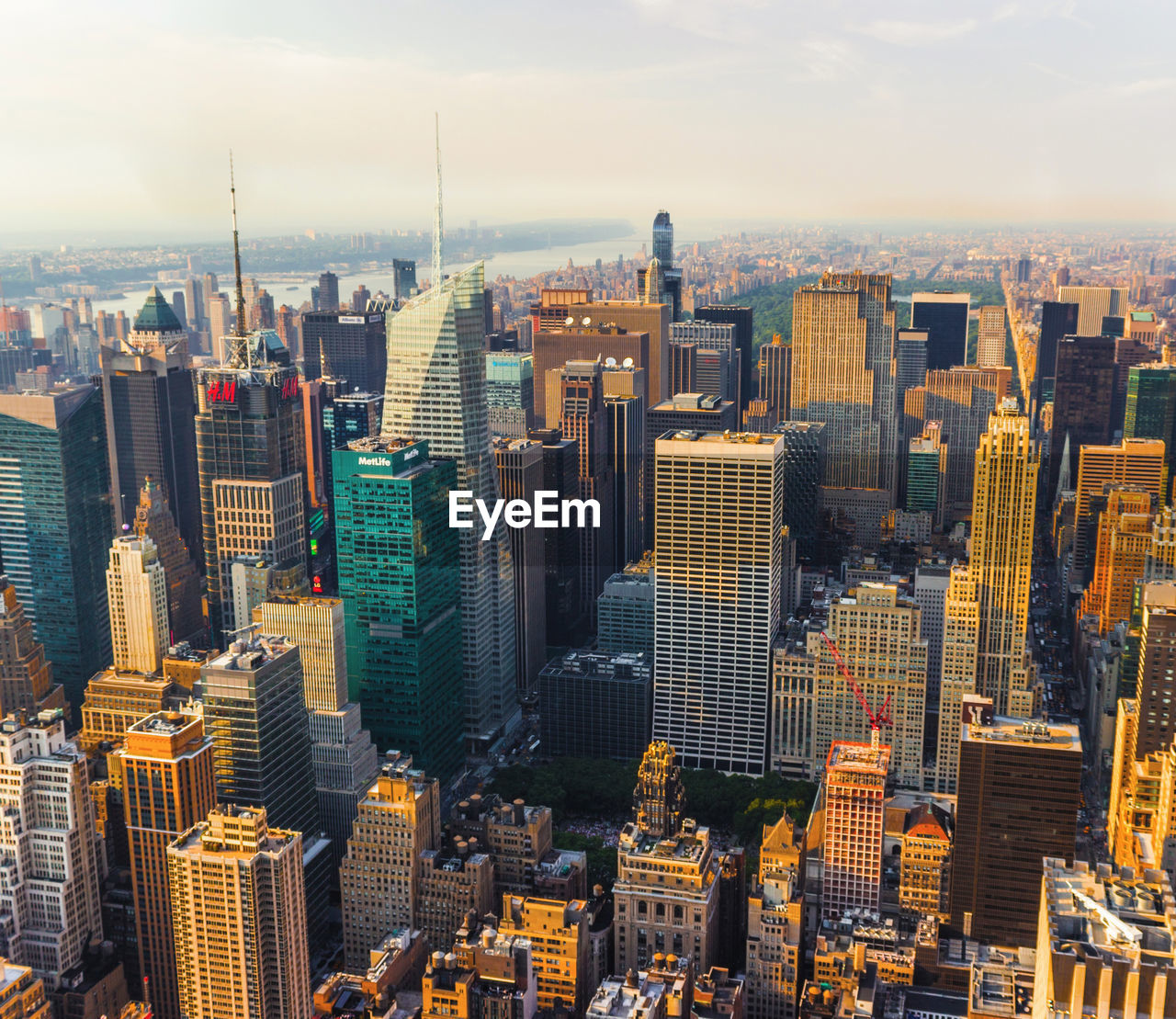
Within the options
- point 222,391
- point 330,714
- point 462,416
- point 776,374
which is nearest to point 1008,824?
point 330,714

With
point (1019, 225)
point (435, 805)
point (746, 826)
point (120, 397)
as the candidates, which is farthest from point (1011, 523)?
point (120, 397)

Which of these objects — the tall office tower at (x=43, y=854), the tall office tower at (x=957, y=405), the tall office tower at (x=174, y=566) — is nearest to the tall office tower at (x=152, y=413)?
the tall office tower at (x=174, y=566)

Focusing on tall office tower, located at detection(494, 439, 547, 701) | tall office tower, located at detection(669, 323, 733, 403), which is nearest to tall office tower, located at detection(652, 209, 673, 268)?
tall office tower, located at detection(669, 323, 733, 403)

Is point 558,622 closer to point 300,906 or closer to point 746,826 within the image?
point 746,826

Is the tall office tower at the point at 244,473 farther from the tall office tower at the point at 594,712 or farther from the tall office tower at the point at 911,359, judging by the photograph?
the tall office tower at the point at 911,359

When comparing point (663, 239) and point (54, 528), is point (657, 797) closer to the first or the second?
point (54, 528)
